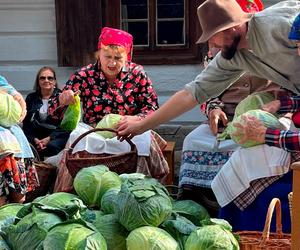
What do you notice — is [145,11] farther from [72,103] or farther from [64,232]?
[64,232]

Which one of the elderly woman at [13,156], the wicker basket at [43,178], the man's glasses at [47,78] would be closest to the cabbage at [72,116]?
the wicker basket at [43,178]

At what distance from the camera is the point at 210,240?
2.36 metres

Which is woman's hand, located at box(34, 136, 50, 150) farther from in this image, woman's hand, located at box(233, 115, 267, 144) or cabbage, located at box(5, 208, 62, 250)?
cabbage, located at box(5, 208, 62, 250)

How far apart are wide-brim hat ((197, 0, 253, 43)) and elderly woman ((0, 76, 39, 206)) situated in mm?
1606

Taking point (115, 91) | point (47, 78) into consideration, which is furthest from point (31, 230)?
point (47, 78)

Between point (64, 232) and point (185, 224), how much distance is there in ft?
1.62

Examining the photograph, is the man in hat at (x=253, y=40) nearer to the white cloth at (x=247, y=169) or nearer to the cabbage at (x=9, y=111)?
the white cloth at (x=247, y=169)

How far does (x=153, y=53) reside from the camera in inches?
251

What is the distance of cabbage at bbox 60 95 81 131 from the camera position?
15.3 feet

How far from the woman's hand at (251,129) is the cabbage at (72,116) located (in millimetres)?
1899

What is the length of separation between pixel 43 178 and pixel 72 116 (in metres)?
0.51

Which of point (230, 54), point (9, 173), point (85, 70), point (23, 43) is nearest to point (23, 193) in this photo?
point (9, 173)

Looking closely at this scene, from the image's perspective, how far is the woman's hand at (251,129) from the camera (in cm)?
293

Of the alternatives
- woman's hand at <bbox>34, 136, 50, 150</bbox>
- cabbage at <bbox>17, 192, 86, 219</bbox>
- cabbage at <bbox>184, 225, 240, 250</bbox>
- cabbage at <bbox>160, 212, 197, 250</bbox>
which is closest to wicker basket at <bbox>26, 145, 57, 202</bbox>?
woman's hand at <bbox>34, 136, 50, 150</bbox>
